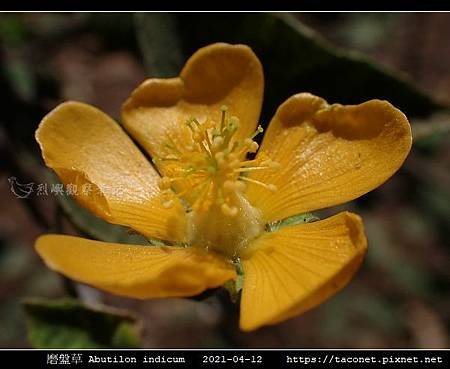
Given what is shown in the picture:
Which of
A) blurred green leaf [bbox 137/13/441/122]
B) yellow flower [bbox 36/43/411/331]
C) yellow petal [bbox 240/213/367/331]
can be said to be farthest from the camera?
blurred green leaf [bbox 137/13/441/122]

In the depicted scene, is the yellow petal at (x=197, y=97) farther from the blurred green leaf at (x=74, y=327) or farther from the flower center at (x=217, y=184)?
the blurred green leaf at (x=74, y=327)

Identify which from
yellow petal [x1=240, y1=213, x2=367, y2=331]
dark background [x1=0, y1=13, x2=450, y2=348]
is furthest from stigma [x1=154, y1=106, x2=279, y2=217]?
dark background [x1=0, y1=13, x2=450, y2=348]

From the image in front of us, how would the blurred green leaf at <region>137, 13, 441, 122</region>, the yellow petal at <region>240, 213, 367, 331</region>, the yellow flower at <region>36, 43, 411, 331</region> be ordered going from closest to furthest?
the yellow petal at <region>240, 213, 367, 331</region> → the yellow flower at <region>36, 43, 411, 331</region> → the blurred green leaf at <region>137, 13, 441, 122</region>

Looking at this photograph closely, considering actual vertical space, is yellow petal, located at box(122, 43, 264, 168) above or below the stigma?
above

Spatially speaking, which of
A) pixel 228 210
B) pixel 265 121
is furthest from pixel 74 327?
pixel 265 121

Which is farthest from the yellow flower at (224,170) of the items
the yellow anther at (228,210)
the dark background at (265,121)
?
the dark background at (265,121)

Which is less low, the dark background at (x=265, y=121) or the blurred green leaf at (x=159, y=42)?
the blurred green leaf at (x=159, y=42)

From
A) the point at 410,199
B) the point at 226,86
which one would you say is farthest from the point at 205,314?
the point at 226,86

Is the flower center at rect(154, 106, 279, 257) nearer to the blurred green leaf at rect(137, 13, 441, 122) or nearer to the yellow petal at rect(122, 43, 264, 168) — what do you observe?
the yellow petal at rect(122, 43, 264, 168)
